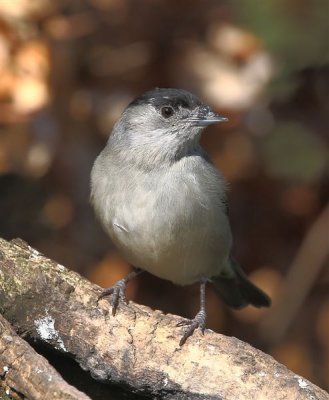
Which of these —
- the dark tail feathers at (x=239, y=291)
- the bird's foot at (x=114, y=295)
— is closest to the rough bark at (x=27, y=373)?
the bird's foot at (x=114, y=295)

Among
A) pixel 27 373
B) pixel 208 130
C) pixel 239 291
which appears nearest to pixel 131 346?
pixel 27 373

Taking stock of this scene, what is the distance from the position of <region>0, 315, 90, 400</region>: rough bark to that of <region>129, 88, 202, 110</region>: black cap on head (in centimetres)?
191

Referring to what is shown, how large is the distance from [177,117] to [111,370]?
5.70 feet

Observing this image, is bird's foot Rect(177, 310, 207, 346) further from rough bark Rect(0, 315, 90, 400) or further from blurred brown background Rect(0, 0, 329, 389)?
blurred brown background Rect(0, 0, 329, 389)

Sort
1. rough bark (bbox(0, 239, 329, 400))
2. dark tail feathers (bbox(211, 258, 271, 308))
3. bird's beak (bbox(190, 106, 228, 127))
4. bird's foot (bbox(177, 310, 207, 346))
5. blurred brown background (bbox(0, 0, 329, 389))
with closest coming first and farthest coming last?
→ rough bark (bbox(0, 239, 329, 400)), bird's foot (bbox(177, 310, 207, 346)), bird's beak (bbox(190, 106, 228, 127)), dark tail feathers (bbox(211, 258, 271, 308)), blurred brown background (bbox(0, 0, 329, 389))

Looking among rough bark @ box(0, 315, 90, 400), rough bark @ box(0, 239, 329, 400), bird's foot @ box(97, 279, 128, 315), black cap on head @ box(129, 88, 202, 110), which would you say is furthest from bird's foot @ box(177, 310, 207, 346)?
black cap on head @ box(129, 88, 202, 110)

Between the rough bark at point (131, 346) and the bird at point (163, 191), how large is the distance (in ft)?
1.88

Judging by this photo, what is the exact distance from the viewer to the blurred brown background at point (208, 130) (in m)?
6.54

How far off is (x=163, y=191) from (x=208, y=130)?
2.54 metres

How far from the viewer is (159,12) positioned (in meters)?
6.91

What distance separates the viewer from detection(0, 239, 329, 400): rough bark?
363cm

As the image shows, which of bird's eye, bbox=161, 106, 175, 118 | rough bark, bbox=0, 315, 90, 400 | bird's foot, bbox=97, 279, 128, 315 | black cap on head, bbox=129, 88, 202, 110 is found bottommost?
bird's foot, bbox=97, 279, 128, 315

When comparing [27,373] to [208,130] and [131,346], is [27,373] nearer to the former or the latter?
[131,346]

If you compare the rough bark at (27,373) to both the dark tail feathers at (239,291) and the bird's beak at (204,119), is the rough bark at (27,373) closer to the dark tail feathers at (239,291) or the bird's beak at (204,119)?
the bird's beak at (204,119)
